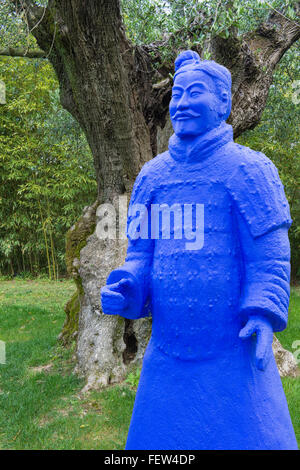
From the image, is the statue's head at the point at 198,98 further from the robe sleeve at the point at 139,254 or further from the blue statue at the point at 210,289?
the robe sleeve at the point at 139,254

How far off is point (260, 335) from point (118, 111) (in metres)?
2.96

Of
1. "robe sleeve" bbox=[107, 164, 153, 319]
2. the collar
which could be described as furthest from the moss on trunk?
the collar

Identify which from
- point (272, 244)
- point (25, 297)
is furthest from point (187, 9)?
point (25, 297)

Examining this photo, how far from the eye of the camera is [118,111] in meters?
4.14

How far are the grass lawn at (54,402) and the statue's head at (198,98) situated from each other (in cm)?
292

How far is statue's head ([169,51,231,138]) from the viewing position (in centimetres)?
202

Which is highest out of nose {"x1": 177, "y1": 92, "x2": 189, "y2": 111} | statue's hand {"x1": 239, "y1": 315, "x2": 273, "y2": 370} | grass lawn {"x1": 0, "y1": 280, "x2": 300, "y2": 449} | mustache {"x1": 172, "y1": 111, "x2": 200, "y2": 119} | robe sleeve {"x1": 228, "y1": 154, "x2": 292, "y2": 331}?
nose {"x1": 177, "y1": 92, "x2": 189, "y2": 111}

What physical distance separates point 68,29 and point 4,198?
31.7 ft

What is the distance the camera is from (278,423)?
6.33 feet

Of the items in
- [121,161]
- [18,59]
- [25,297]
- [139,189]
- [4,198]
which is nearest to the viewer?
[139,189]

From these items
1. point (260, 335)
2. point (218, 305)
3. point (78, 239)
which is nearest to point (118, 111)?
point (78, 239)

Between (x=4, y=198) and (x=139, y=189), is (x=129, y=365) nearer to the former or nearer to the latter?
(x=139, y=189)

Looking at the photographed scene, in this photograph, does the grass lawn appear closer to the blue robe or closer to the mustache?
the blue robe

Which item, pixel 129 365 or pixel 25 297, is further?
pixel 25 297
